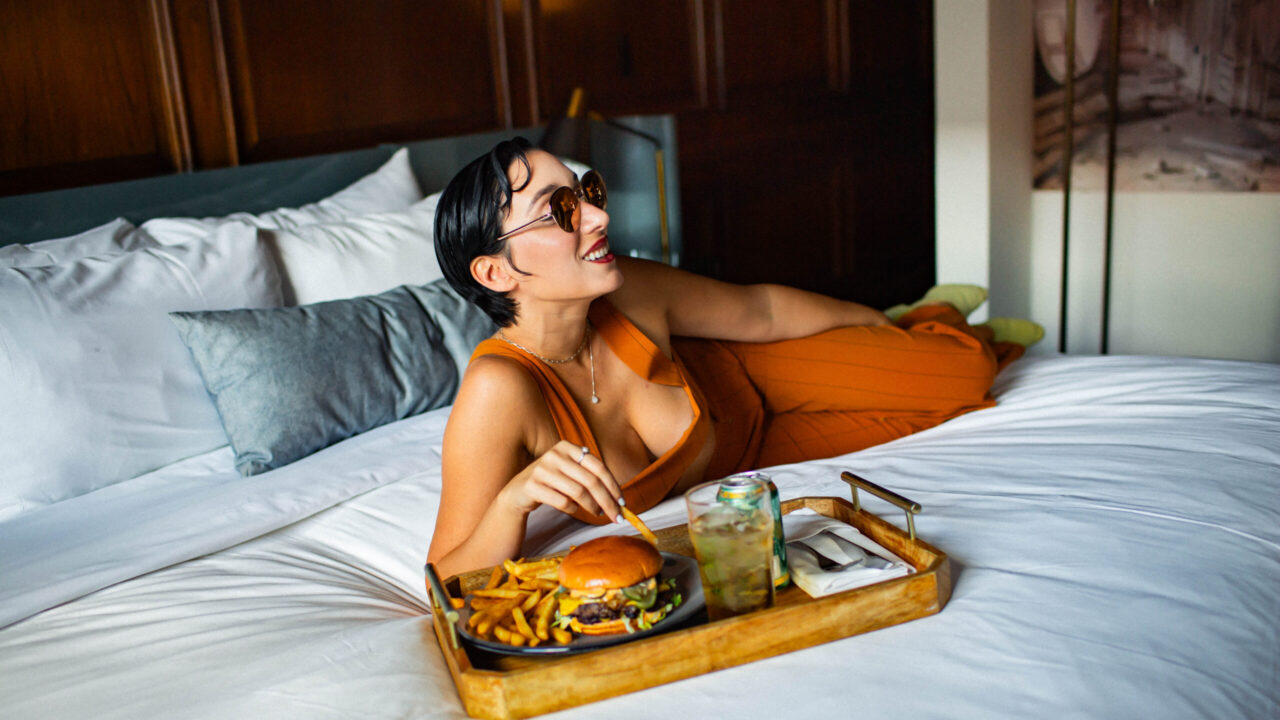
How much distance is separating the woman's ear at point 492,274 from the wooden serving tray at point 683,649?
609 millimetres

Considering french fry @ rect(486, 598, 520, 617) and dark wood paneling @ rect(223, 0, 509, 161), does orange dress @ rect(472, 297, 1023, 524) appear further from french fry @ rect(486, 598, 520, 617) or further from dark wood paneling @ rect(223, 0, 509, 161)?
dark wood paneling @ rect(223, 0, 509, 161)

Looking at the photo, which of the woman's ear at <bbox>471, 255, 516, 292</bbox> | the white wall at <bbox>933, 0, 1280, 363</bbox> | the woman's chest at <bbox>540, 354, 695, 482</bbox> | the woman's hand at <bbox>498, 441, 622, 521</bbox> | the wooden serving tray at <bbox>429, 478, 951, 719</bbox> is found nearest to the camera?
the wooden serving tray at <bbox>429, 478, 951, 719</bbox>

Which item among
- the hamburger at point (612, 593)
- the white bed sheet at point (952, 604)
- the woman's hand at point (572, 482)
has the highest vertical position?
the woman's hand at point (572, 482)

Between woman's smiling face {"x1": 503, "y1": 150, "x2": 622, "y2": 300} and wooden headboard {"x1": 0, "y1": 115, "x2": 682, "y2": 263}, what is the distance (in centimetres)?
118

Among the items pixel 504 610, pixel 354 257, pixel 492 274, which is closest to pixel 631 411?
pixel 492 274

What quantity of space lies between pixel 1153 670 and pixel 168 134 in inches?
94.6

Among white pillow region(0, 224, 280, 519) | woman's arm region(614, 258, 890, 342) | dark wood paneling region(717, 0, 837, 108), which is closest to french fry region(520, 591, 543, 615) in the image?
woman's arm region(614, 258, 890, 342)

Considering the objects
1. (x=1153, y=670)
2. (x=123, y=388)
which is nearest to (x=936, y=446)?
(x=1153, y=670)

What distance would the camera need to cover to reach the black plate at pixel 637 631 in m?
0.98

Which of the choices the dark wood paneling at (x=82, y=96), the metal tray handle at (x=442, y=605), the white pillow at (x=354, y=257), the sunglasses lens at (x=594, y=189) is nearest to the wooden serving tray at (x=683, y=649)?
the metal tray handle at (x=442, y=605)

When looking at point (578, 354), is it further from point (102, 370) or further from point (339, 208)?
point (339, 208)

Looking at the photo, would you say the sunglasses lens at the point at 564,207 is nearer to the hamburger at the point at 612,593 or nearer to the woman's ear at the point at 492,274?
the woman's ear at the point at 492,274

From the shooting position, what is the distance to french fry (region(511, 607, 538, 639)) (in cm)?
100

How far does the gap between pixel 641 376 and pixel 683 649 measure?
2.67 feet
